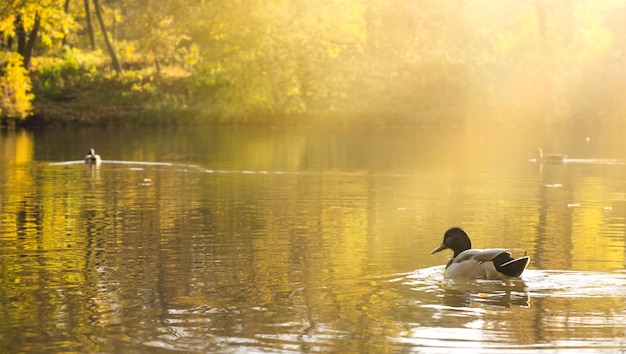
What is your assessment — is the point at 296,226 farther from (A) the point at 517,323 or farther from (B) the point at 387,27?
(B) the point at 387,27

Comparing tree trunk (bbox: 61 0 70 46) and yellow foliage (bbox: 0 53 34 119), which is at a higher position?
tree trunk (bbox: 61 0 70 46)

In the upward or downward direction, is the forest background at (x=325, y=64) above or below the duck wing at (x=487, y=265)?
above

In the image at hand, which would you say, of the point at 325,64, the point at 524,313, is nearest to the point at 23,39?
the point at 325,64

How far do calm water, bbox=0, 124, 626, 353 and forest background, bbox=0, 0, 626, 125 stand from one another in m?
35.3

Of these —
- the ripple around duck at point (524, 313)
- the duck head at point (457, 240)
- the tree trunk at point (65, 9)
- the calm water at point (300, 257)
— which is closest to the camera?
the ripple around duck at point (524, 313)

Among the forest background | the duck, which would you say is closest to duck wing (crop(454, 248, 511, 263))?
the duck

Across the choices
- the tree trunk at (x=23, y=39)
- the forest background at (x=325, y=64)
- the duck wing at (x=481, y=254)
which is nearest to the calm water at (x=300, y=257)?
the duck wing at (x=481, y=254)

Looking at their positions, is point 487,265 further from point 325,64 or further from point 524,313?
point 325,64

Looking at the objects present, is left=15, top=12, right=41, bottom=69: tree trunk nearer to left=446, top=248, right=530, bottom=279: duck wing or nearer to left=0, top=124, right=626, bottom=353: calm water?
left=0, top=124, right=626, bottom=353: calm water

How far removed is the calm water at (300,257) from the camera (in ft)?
42.7

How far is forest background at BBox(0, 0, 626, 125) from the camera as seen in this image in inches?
3009

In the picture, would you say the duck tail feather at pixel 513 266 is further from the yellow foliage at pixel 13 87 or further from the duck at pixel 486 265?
the yellow foliage at pixel 13 87

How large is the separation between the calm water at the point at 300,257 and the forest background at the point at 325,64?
35.3 metres

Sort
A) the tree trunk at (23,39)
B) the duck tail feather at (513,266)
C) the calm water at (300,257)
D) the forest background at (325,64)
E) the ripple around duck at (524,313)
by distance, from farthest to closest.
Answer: the forest background at (325,64) < the tree trunk at (23,39) < the duck tail feather at (513,266) < the calm water at (300,257) < the ripple around duck at (524,313)
